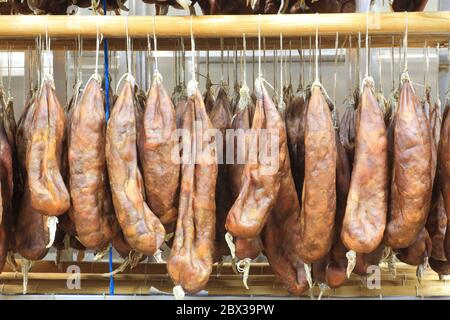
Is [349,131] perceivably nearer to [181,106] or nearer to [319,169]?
[319,169]

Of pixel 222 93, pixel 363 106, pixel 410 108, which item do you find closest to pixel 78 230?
pixel 222 93

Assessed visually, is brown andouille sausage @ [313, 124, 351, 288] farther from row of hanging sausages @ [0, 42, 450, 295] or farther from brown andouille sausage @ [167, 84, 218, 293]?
brown andouille sausage @ [167, 84, 218, 293]

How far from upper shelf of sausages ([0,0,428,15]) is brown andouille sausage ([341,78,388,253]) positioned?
667mm

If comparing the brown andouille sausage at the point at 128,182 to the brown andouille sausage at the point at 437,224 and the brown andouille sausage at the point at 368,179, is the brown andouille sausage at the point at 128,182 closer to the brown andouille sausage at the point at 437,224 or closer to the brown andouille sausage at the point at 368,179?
the brown andouille sausage at the point at 368,179

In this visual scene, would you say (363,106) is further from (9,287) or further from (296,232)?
(9,287)

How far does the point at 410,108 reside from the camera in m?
1.93

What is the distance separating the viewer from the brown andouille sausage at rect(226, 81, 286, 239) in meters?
1.95

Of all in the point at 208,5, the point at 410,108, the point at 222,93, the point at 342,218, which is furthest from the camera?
the point at 208,5

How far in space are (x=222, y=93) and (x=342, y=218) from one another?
68 cm

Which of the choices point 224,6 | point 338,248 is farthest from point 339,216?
point 224,6

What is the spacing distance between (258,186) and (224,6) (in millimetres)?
899

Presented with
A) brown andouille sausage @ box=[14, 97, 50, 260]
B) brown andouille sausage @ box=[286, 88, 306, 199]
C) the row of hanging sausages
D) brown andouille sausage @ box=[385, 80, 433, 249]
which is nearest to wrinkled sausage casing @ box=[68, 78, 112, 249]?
the row of hanging sausages

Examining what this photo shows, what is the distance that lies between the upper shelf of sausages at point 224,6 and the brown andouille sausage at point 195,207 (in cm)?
58

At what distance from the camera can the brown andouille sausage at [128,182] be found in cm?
196
